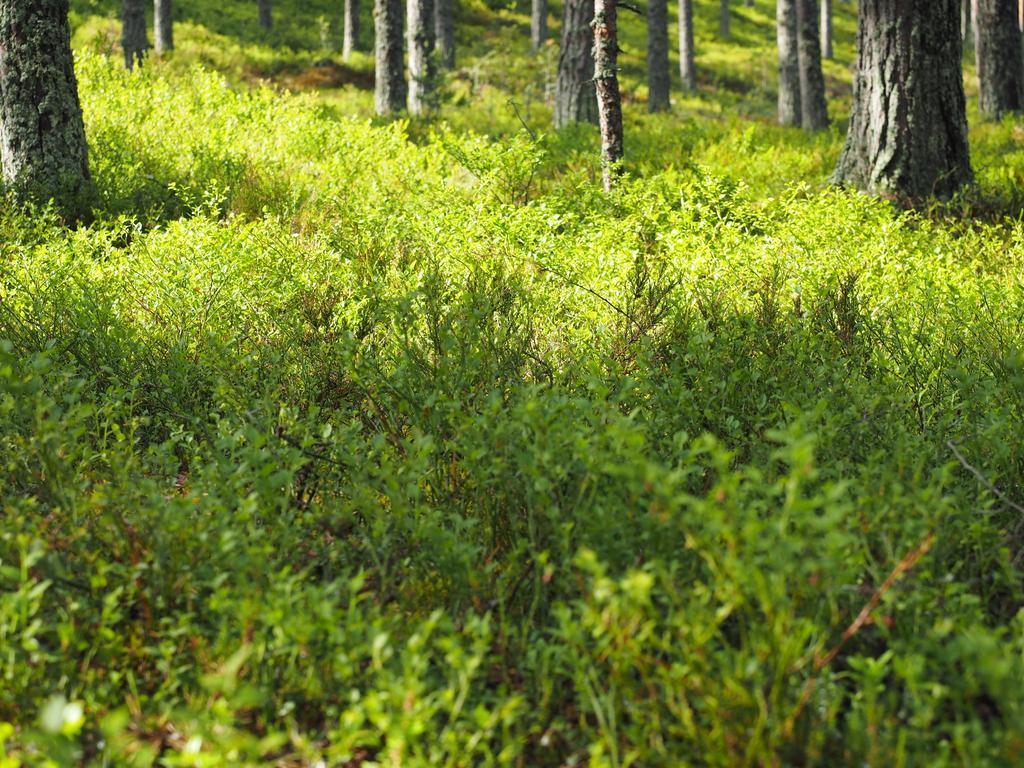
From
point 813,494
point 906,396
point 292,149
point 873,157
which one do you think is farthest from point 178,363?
point 873,157

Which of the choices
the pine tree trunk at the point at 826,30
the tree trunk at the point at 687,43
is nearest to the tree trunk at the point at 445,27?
the tree trunk at the point at 687,43

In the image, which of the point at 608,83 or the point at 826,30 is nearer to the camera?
the point at 608,83

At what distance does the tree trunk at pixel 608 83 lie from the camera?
7.57 metres

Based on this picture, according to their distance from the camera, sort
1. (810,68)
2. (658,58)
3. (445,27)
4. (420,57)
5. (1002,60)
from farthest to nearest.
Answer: (445,27), (658,58), (810,68), (420,57), (1002,60)

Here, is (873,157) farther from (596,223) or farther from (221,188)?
(221,188)

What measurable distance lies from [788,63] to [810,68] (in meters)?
2.39

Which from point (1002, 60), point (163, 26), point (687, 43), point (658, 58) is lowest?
point (1002, 60)

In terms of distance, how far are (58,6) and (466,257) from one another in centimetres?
397

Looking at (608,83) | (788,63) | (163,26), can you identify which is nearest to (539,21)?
(163,26)

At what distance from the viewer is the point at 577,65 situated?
1173 cm

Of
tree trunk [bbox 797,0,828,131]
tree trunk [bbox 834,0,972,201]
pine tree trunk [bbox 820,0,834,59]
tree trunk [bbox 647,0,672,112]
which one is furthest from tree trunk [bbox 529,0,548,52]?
tree trunk [bbox 834,0,972,201]

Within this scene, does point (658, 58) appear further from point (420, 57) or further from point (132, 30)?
point (132, 30)

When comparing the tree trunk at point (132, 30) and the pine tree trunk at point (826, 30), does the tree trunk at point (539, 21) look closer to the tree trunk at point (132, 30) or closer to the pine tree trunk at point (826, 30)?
the pine tree trunk at point (826, 30)

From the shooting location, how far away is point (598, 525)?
2.55 meters
